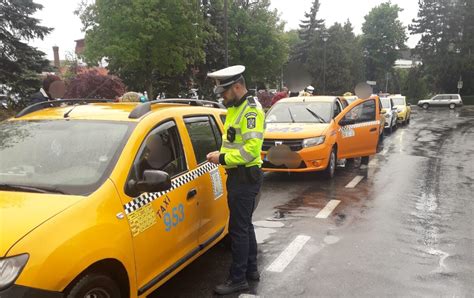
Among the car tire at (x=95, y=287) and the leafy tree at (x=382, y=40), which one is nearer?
the car tire at (x=95, y=287)

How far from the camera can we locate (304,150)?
30.2ft

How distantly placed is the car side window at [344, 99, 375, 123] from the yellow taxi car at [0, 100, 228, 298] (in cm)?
645

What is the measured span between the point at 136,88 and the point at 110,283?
2871 cm

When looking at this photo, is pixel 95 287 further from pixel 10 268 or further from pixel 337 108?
pixel 337 108

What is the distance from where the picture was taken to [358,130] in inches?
410

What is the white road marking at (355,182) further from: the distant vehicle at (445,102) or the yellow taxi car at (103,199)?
the distant vehicle at (445,102)

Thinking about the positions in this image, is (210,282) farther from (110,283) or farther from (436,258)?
(436,258)

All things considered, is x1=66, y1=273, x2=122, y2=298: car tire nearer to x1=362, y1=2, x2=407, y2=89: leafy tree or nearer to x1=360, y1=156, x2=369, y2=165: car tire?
x1=360, y1=156, x2=369, y2=165: car tire

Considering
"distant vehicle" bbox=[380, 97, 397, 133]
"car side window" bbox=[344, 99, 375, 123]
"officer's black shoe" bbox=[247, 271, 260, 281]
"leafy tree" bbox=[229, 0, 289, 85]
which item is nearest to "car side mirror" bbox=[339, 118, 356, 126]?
"car side window" bbox=[344, 99, 375, 123]

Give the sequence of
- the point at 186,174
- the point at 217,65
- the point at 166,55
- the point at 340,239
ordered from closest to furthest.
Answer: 1. the point at 186,174
2. the point at 340,239
3. the point at 166,55
4. the point at 217,65

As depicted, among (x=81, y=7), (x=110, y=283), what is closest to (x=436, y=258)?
(x=110, y=283)

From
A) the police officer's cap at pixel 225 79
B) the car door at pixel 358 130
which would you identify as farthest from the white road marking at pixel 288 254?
the car door at pixel 358 130

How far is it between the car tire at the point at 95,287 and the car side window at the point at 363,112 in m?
8.02

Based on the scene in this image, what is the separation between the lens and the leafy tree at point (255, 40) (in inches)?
1463
